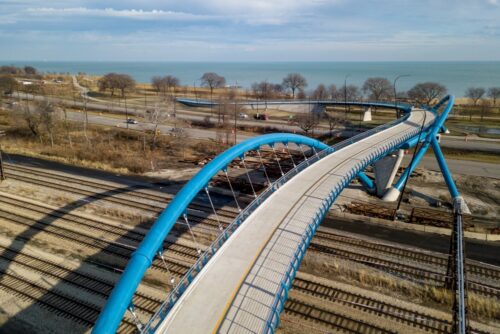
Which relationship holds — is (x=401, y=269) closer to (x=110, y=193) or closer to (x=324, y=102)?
(x=110, y=193)

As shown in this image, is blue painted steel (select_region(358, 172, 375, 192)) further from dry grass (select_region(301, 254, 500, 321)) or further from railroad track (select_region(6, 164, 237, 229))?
dry grass (select_region(301, 254, 500, 321))

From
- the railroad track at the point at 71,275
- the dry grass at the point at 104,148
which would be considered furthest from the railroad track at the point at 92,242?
the dry grass at the point at 104,148

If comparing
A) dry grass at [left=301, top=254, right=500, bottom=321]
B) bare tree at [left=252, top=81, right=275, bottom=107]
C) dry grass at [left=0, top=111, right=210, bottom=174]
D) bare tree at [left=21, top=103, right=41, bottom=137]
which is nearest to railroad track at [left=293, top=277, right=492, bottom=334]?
dry grass at [left=301, top=254, right=500, bottom=321]

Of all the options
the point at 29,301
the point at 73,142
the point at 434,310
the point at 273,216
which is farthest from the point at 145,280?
the point at 73,142

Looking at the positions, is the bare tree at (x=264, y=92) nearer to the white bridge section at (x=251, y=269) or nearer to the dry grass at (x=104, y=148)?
the dry grass at (x=104, y=148)

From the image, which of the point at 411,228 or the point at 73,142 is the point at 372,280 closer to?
the point at 411,228
